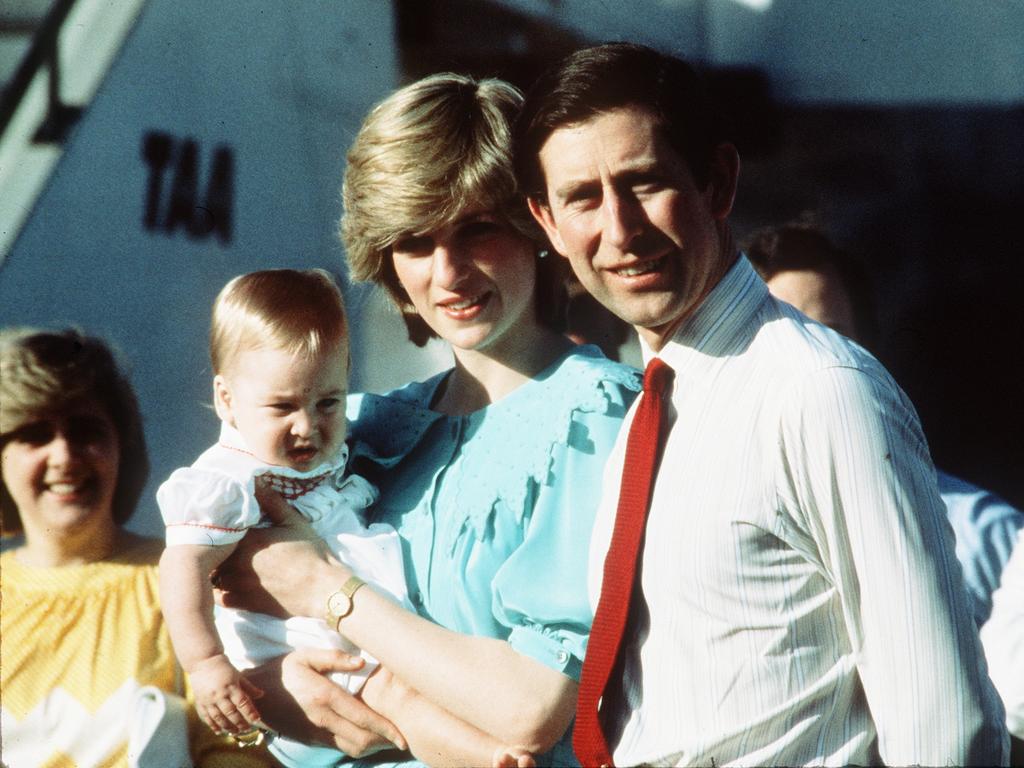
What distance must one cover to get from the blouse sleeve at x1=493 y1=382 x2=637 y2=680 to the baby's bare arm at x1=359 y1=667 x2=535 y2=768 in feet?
0.55

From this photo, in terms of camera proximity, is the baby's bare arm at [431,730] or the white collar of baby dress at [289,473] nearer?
the baby's bare arm at [431,730]

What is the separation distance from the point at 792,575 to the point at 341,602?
896 millimetres

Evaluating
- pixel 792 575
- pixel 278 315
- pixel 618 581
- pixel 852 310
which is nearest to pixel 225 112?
pixel 278 315

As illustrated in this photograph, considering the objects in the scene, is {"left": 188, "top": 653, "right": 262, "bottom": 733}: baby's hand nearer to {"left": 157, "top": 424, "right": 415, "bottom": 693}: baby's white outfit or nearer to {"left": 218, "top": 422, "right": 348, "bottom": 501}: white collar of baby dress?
{"left": 157, "top": 424, "right": 415, "bottom": 693}: baby's white outfit

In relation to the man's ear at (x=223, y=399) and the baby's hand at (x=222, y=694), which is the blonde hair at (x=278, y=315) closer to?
the man's ear at (x=223, y=399)

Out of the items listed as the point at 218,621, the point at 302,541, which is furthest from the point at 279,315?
the point at 218,621

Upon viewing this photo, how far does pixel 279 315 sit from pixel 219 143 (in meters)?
0.95

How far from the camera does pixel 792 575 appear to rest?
1.43m

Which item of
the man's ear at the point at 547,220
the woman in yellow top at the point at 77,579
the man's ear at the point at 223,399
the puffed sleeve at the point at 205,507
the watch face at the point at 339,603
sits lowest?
the woman in yellow top at the point at 77,579

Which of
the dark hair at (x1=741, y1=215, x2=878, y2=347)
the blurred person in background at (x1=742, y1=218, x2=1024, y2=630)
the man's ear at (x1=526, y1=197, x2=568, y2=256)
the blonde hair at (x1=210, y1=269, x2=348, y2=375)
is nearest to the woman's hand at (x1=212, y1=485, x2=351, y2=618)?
the blonde hair at (x1=210, y1=269, x2=348, y2=375)

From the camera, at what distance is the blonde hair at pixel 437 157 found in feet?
6.40

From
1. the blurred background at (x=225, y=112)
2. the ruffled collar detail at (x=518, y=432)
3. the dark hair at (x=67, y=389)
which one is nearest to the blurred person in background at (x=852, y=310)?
the blurred background at (x=225, y=112)

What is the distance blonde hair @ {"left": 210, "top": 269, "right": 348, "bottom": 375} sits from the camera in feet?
6.79

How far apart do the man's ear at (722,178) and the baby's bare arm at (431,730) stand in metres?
0.93
